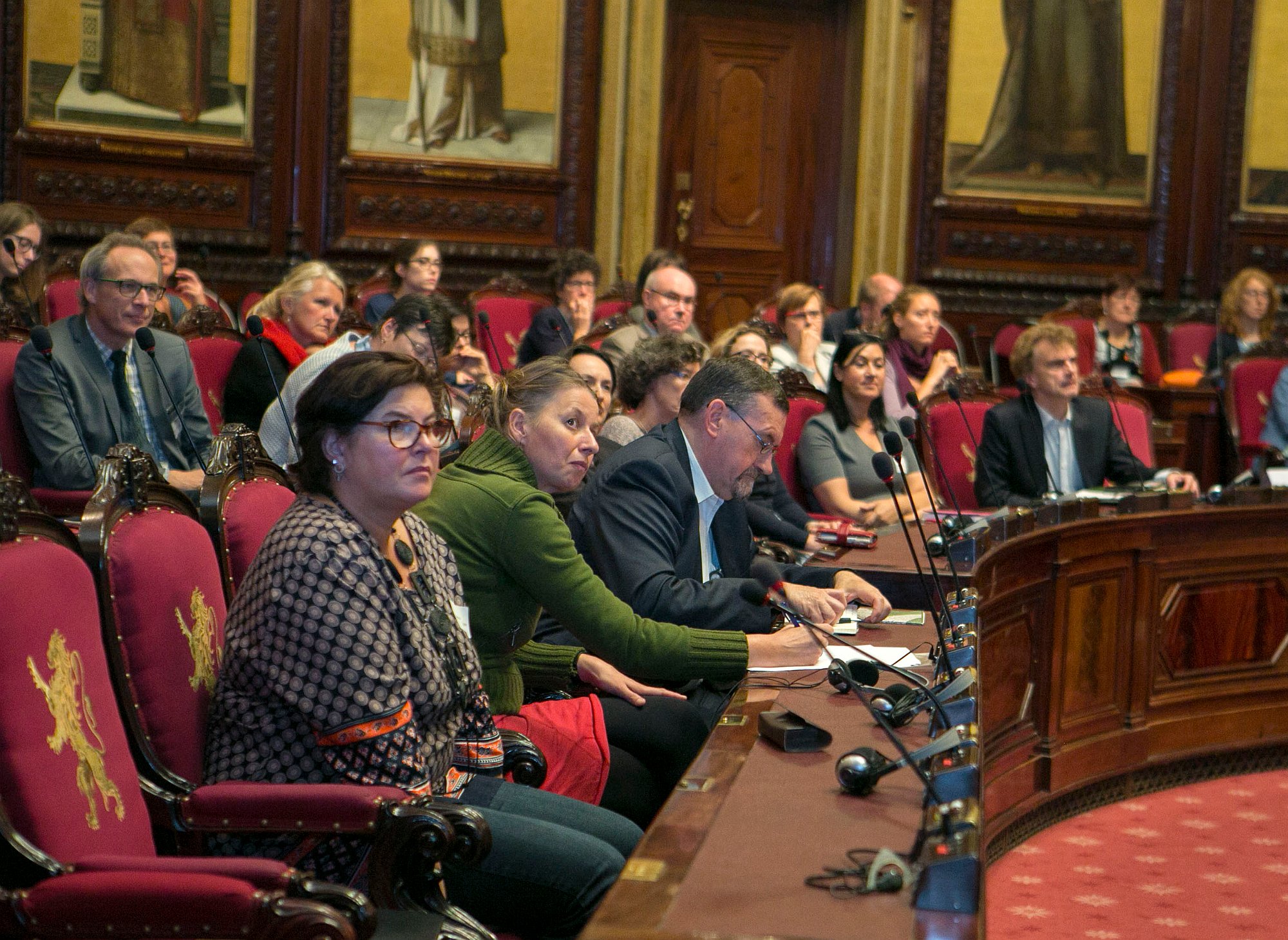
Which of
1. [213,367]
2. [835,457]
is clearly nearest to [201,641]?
[835,457]

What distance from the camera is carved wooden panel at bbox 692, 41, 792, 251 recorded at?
8602 mm

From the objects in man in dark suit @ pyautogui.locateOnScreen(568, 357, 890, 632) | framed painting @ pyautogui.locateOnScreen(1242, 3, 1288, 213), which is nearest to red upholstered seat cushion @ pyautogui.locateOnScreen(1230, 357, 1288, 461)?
framed painting @ pyautogui.locateOnScreen(1242, 3, 1288, 213)

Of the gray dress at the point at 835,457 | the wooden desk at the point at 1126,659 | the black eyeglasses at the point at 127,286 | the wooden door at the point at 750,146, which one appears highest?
the wooden door at the point at 750,146

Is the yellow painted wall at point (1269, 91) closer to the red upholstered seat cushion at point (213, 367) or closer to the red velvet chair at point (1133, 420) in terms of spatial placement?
the red velvet chair at point (1133, 420)

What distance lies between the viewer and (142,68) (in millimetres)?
7301

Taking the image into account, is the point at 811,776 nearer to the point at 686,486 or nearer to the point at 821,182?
the point at 686,486

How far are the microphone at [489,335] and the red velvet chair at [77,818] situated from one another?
385 centimetres

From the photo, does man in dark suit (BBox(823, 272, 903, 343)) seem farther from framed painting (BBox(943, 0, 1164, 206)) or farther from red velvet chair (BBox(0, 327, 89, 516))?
red velvet chair (BBox(0, 327, 89, 516))

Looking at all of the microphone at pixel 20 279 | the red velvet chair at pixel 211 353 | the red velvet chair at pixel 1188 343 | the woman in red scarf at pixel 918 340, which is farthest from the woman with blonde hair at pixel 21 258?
the red velvet chair at pixel 1188 343

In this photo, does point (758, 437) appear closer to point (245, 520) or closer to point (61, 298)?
point (245, 520)

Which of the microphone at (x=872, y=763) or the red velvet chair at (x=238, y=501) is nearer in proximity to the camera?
the microphone at (x=872, y=763)

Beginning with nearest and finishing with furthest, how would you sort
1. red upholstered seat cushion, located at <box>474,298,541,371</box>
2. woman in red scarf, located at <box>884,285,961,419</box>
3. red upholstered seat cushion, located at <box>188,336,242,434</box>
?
red upholstered seat cushion, located at <box>188,336,242,434</box> < woman in red scarf, located at <box>884,285,961,419</box> < red upholstered seat cushion, located at <box>474,298,541,371</box>

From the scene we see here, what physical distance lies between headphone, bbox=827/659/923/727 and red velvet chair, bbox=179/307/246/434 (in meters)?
3.20

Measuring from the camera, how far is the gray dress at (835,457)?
4496 millimetres
